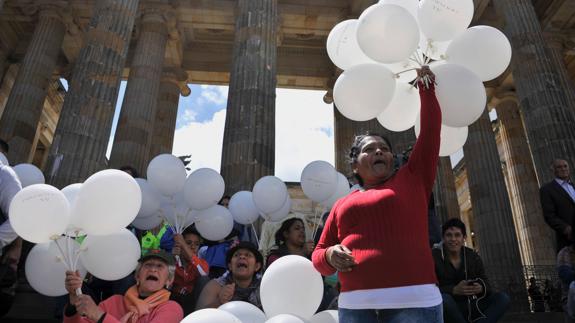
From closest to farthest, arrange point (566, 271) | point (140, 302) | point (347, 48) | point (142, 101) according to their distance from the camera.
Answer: point (140, 302) → point (347, 48) → point (566, 271) → point (142, 101)

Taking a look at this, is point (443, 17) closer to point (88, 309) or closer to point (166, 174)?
point (88, 309)

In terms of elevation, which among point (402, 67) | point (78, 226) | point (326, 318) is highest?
point (402, 67)

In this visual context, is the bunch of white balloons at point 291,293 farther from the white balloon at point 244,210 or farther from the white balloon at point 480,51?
the white balloon at point 244,210

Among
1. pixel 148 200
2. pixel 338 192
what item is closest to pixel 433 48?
pixel 338 192

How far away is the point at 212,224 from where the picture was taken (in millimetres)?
6672

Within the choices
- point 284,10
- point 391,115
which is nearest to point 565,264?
point 391,115

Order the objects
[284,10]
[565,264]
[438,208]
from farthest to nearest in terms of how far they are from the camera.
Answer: [284,10] < [438,208] < [565,264]

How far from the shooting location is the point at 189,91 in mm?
22594

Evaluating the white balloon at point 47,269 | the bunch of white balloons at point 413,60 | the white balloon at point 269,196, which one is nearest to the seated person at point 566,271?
the bunch of white balloons at point 413,60

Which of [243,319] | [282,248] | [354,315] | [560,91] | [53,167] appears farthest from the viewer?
[560,91]

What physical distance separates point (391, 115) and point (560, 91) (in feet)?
40.6

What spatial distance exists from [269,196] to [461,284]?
11.3ft

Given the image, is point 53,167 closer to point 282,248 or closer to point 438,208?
point 282,248

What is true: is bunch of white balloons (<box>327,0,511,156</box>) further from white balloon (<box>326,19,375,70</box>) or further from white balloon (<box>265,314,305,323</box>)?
white balloon (<box>265,314,305,323</box>)
